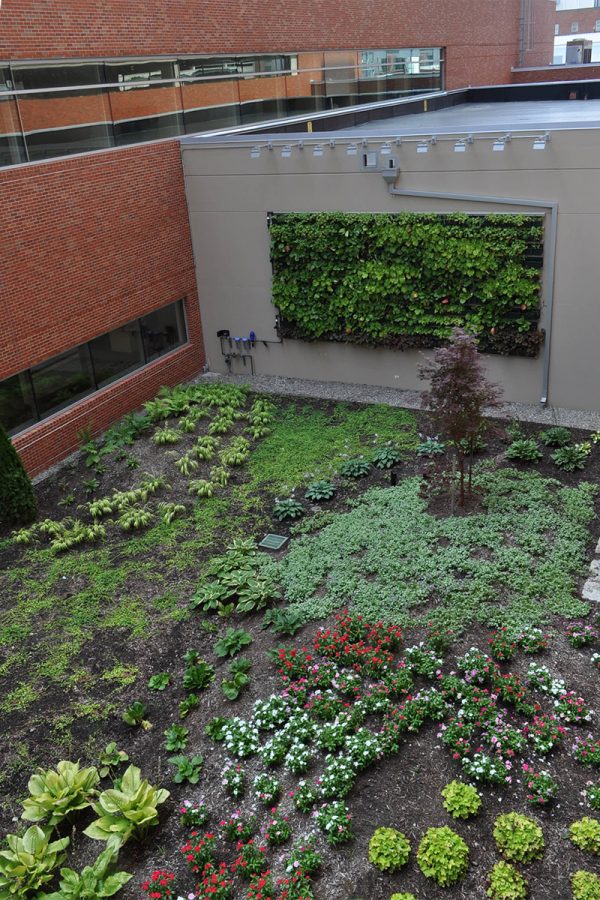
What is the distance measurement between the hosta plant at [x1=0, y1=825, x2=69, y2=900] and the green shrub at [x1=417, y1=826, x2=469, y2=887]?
2.90m

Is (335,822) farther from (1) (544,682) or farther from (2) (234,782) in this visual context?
(1) (544,682)

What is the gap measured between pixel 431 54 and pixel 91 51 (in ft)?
53.2

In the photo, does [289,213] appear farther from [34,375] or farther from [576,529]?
[576,529]

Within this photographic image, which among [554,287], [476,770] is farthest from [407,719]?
[554,287]

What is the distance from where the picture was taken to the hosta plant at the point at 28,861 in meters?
6.00

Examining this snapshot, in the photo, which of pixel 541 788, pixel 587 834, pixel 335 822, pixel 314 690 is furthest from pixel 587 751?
pixel 314 690

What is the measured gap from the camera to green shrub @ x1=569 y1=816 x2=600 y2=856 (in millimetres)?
5742

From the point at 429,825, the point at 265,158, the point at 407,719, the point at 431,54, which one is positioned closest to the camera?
the point at 429,825

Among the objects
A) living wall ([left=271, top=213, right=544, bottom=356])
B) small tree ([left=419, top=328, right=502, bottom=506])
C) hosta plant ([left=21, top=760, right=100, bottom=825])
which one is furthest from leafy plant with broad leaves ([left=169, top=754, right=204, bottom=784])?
living wall ([left=271, top=213, right=544, bottom=356])

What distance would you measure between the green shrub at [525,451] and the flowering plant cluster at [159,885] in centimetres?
745

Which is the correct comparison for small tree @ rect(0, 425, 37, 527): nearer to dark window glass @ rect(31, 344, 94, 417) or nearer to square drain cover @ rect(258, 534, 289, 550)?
dark window glass @ rect(31, 344, 94, 417)

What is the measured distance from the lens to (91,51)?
12.8 meters

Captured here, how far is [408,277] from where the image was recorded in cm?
1365

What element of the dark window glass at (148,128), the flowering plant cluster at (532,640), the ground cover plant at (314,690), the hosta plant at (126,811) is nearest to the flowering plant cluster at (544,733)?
the ground cover plant at (314,690)
